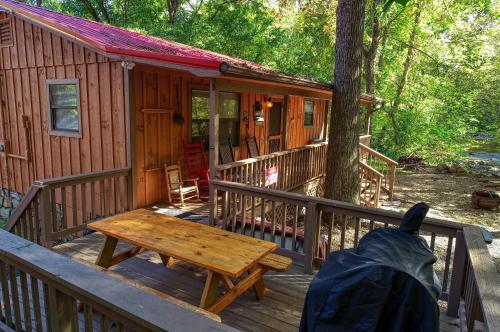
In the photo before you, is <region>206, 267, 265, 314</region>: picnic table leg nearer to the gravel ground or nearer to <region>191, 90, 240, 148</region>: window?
<region>191, 90, 240, 148</region>: window

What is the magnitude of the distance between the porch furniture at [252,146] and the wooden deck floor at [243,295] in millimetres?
4388

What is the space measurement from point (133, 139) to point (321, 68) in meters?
13.8

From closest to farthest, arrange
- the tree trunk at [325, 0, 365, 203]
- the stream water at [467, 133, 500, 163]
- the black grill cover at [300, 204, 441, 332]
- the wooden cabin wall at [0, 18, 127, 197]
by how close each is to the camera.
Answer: the black grill cover at [300, 204, 441, 332], the wooden cabin wall at [0, 18, 127, 197], the tree trunk at [325, 0, 365, 203], the stream water at [467, 133, 500, 163]

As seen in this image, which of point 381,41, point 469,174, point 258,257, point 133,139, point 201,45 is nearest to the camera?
point 258,257

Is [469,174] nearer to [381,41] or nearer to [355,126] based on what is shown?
[381,41]

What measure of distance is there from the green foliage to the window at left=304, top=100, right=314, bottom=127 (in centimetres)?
453

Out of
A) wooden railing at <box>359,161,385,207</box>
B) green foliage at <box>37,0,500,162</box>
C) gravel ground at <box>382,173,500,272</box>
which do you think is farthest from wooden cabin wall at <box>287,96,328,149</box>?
green foliage at <box>37,0,500,162</box>

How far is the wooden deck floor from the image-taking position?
10.0 ft

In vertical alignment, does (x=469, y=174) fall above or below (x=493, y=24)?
below

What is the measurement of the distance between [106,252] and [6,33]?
5734 millimetres

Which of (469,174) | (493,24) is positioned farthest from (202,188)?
(493,24)

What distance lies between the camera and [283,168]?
23.0ft

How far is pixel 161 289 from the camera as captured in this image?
3539 mm

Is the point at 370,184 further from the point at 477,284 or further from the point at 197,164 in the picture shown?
the point at 477,284
